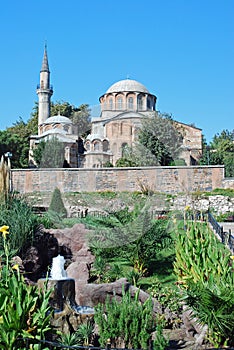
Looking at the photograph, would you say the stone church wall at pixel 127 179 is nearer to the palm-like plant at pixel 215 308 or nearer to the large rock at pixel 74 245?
the large rock at pixel 74 245

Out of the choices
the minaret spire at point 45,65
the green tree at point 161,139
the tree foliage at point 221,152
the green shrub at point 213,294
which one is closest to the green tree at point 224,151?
the tree foliage at point 221,152

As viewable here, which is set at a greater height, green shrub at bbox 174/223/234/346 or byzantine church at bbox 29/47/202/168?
byzantine church at bbox 29/47/202/168

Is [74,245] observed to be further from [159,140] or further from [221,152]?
[221,152]

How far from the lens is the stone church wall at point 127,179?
67.6 ft

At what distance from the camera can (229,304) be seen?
4.25 m

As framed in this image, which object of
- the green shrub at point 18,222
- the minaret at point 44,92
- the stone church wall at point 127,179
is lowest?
the green shrub at point 18,222

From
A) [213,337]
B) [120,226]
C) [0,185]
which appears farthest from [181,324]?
[0,185]

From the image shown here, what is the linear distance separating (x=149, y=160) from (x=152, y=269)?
391 centimetres

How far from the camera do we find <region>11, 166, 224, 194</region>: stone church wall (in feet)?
67.6

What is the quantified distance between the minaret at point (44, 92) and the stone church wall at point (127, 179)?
6.53 meters

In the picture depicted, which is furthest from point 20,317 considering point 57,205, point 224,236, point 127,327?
point 57,205

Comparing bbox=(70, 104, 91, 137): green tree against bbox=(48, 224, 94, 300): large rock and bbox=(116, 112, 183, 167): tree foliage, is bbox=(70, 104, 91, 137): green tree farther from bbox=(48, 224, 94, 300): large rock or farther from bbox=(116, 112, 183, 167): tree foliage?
bbox=(48, 224, 94, 300): large rock

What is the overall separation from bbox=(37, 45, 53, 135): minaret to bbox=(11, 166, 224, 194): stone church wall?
257 inches

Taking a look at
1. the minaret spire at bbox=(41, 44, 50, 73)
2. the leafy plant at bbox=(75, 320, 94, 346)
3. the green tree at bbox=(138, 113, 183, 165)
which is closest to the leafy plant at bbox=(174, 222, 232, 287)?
the leafy plant at bbox=(75, 320, 94, 346)
